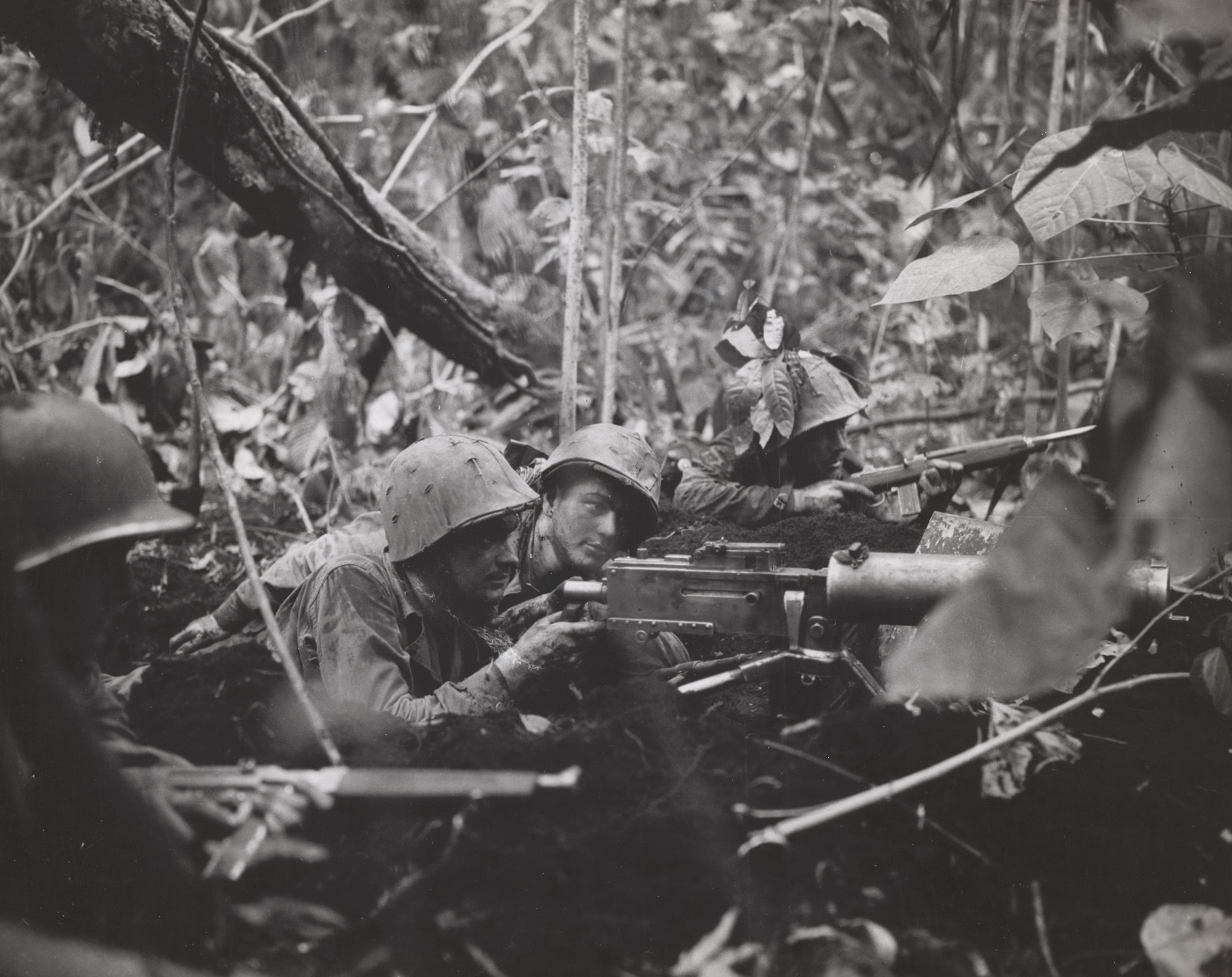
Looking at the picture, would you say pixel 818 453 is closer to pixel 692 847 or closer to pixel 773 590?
pixel 773 590

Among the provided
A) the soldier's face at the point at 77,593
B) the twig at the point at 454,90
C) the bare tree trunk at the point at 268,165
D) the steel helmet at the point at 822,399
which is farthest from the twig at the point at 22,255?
the soldier's face at the point at 77,593

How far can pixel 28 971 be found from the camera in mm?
1827

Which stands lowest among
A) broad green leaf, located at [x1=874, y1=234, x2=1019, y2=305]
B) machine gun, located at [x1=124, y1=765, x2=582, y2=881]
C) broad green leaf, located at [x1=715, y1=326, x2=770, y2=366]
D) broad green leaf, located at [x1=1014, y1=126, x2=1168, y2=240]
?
machine gun, located at [x1=124, y1=765, x2=582, y2=881]

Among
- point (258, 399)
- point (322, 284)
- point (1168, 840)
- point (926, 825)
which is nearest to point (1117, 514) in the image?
point (1168, 840)

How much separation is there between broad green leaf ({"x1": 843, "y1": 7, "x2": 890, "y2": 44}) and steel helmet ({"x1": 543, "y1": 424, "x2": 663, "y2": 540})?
100 inches

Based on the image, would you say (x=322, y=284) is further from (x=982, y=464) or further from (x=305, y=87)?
(x=982, y=464)

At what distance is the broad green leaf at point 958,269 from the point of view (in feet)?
9.84

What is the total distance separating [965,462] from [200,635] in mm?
3647

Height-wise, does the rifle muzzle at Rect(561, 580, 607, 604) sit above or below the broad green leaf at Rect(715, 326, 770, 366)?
below

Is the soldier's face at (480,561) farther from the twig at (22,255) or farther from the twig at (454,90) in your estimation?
the twig at (22,255)

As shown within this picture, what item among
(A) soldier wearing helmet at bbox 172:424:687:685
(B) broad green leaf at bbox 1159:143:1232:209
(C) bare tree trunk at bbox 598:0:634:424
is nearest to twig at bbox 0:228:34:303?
(A) soldier wearing helmet at bbox 172:424:687:685

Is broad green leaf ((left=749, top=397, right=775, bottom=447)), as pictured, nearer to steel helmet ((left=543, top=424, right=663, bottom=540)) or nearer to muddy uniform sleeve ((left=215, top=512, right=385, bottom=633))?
steel helmet ((left=543, top=424, right=663, bottom=540))

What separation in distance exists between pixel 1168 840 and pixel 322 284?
5.15 metres

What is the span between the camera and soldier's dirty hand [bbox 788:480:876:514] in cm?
515
